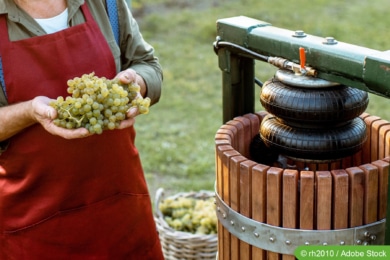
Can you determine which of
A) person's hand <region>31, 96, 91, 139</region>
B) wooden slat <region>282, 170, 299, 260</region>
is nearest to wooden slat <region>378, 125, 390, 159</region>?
wooden slat <region>282, 170, 299, 260</region>

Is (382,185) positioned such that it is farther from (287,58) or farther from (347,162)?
(287,58)

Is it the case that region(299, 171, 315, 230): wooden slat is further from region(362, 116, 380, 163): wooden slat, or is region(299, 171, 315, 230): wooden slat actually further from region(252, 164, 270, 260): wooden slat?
region(362, 116, 380, 163): wooden slat

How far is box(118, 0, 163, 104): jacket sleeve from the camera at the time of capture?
9.71ft

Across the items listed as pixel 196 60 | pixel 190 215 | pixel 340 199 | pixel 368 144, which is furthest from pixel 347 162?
pixel 196 60

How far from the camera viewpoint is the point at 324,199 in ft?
8.07

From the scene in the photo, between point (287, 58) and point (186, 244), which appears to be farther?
point (186, 244)

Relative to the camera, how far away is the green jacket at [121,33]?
272 cm

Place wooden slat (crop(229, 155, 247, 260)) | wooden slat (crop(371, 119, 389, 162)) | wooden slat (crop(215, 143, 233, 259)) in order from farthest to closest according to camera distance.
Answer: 1. wooden slat (crop(371, 119, 389, 162))
2. wooden slat (crop(215, 143, 233, 259))
3. wooden slat (crop(229, 155, 247, 260))

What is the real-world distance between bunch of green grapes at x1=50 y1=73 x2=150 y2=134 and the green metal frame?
1.87 ft

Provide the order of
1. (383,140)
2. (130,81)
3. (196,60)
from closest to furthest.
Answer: (130,81), (383,140), (196,60)

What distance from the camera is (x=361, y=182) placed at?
8.08ft

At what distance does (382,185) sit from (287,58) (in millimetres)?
601

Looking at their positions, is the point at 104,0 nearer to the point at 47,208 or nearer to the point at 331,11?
the point at 47,208

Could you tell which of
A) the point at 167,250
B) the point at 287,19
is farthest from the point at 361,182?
the point at 287,19
